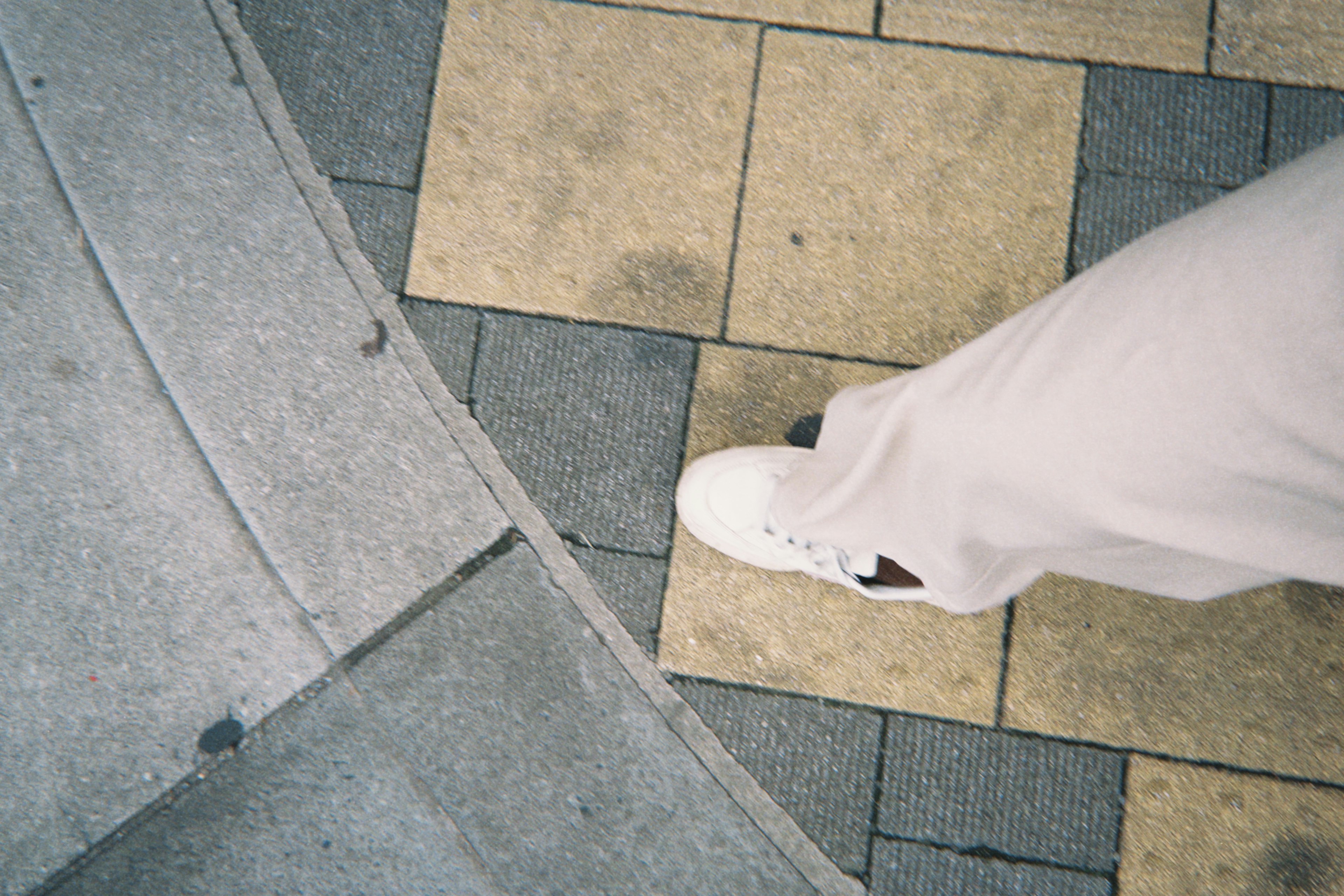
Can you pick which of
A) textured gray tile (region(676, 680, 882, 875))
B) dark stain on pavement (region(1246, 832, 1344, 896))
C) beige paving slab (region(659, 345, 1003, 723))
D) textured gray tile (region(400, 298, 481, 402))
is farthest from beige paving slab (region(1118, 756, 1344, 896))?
textured gray tile (region(400, 298, 481, 402))

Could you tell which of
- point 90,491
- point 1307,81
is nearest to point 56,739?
point 90,491

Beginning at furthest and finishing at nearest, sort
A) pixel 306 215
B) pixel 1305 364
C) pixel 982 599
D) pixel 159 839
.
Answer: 1. pixel 306 215
2. pixel 159 839
3. pixel 982 599
4. pixel 1305 364

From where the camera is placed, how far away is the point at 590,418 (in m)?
2.00

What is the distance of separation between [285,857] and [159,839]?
286mm

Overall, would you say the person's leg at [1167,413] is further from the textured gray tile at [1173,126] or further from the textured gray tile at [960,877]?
the textured gray tile at [1173,126]

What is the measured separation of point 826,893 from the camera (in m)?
1.90

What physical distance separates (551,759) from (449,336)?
1.04 metres

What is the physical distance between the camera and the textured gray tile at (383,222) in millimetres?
2039

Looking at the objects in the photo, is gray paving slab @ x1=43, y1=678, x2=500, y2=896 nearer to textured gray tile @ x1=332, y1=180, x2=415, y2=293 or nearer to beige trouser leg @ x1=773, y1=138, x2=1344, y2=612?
textured gray tile @ x1=332, y1=180, x2=415, y2=293

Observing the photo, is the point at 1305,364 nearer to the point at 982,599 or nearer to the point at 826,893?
the point at 982,599

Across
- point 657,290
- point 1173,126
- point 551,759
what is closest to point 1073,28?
point 1173,126

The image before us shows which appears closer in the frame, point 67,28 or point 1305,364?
point 1305,364

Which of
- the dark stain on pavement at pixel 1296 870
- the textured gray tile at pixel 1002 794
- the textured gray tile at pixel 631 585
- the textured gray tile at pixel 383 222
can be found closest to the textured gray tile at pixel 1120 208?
the textured gray tile at pixel 1002 794

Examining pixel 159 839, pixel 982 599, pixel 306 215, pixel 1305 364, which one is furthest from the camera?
pixel 306 215
